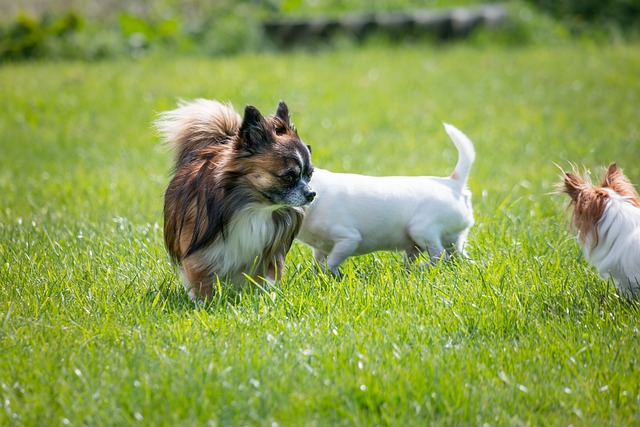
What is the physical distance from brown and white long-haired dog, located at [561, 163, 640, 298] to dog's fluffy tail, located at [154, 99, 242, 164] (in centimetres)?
190

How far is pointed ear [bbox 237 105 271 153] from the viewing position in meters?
3.97

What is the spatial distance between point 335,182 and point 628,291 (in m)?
1.69

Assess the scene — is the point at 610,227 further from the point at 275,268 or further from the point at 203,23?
the point at 203,23

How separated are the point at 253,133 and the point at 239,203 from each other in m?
0.37

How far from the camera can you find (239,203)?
4.09 metres

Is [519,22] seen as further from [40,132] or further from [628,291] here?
[628,291]

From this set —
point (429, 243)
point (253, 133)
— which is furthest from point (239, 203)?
point (429, 243)

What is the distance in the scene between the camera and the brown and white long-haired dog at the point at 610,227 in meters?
3.97

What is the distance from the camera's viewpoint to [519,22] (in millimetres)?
14039

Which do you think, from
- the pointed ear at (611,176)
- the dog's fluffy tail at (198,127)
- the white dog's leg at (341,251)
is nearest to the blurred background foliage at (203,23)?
the dog's fluffy tail at (198,127)

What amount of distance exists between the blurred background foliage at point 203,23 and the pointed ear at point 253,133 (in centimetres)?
950

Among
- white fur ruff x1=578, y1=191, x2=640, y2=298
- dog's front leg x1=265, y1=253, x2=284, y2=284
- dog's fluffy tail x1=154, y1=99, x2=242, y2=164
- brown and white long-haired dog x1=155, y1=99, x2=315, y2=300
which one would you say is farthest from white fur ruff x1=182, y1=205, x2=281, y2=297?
white fur ruff x1=578, y1=191, x2=640, y2=298

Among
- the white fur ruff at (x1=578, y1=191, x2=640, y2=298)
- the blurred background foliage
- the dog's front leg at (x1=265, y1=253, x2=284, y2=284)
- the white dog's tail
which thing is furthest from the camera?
the blurred background foliage

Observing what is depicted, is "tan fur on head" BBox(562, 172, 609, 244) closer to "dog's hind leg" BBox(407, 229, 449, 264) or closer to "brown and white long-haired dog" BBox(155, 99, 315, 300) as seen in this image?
"dog's hind leg" BBox(407, 229, 449, 264)
